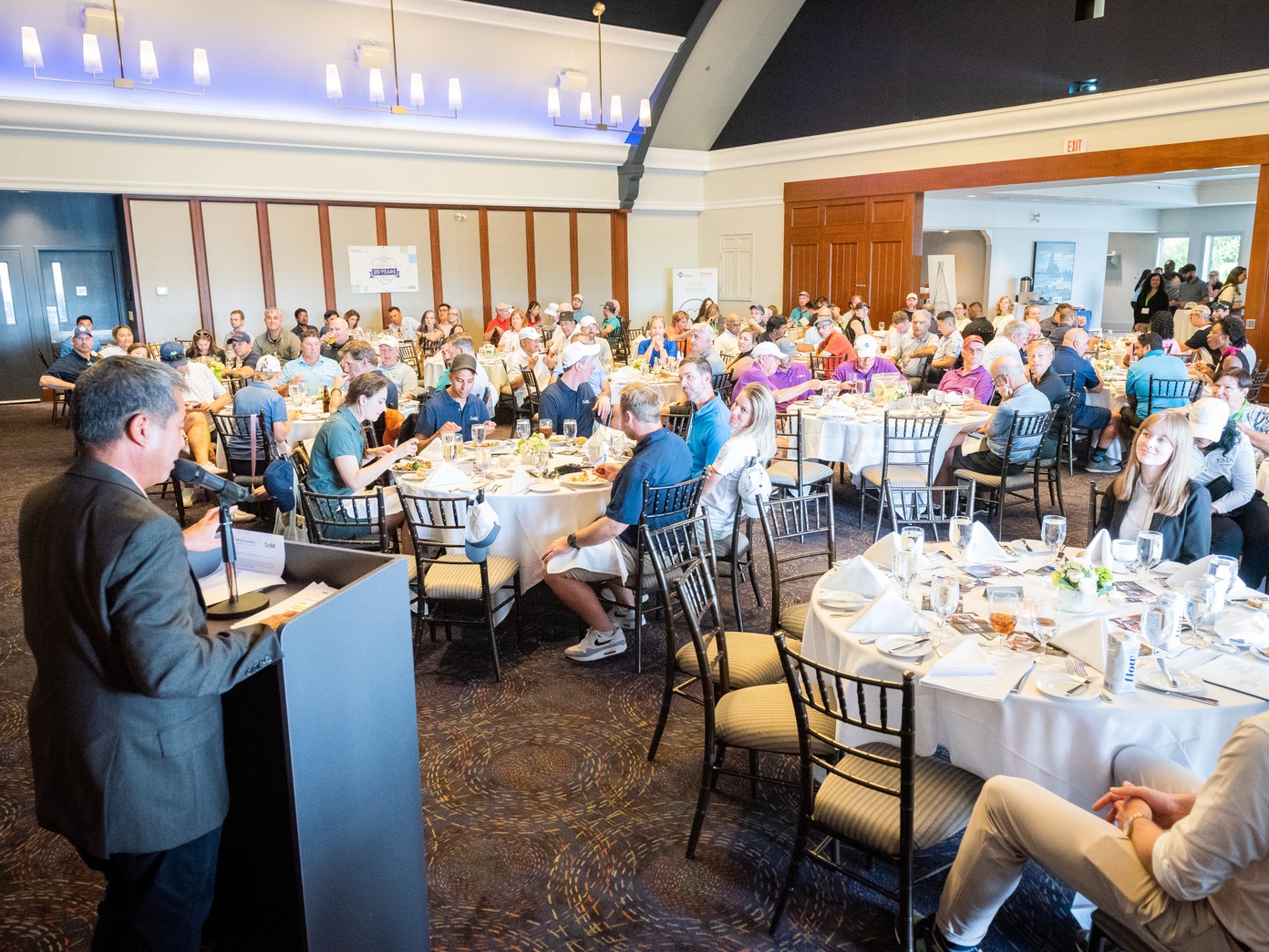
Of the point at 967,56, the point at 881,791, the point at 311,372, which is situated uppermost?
the point at 967,56

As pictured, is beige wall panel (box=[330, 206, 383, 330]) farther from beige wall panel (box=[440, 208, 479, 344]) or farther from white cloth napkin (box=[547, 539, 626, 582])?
white cloth napkin (box=[547, 539, 626, 582])

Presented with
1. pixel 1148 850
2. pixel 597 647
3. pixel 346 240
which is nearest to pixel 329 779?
pixel 1148 850

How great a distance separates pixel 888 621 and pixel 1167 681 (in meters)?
0.77

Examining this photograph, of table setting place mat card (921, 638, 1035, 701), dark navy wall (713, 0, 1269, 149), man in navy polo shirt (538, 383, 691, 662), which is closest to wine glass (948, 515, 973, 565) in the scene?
table setting place mat card (921, 638, 1035, 701)

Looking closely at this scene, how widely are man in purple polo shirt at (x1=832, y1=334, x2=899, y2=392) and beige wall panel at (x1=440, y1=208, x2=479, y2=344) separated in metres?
7.87

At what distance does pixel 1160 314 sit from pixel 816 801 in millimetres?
11105

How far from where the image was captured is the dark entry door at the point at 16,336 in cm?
1316

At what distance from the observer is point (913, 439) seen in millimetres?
6496

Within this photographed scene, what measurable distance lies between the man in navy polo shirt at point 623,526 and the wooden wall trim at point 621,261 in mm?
13013

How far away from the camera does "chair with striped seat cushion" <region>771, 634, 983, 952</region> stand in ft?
7.76

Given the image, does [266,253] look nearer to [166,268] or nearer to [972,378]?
[166,268]

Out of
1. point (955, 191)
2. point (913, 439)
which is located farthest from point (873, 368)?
point (955, 191)

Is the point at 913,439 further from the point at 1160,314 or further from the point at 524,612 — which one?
the point at 1160,314

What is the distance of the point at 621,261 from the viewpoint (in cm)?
1700
